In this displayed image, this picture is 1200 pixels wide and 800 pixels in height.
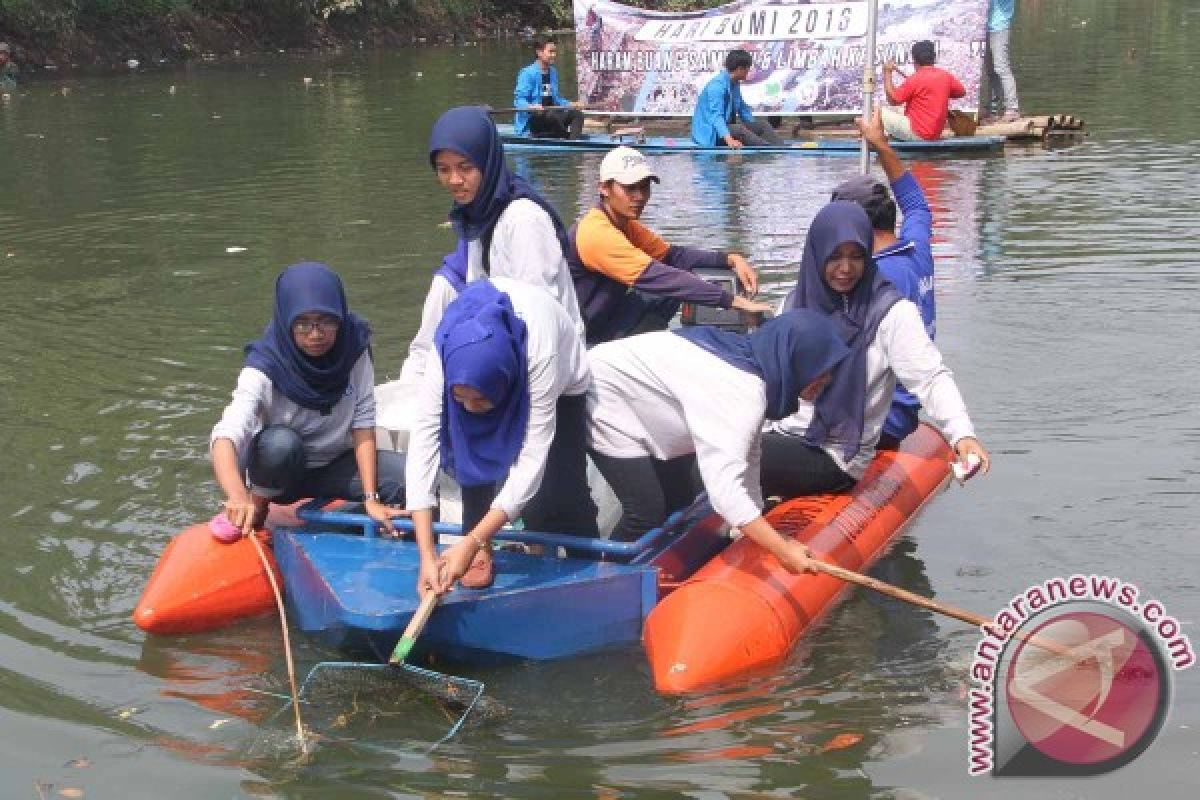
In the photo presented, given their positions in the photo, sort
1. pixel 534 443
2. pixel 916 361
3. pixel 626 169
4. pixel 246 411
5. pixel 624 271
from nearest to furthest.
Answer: pixel 534 443 → pixel 246 411 → pixel 916 361 → pixel 626 169 → pixel 624 271

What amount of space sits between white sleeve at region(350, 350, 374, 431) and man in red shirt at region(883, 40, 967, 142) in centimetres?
1100

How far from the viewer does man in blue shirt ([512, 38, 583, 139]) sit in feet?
58.5

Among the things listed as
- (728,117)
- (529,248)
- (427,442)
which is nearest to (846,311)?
(529,248)

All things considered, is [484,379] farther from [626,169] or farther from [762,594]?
[626,169]

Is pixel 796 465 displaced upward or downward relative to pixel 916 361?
downward

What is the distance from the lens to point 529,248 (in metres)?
5.84

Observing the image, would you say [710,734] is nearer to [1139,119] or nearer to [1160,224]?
[1160,224]

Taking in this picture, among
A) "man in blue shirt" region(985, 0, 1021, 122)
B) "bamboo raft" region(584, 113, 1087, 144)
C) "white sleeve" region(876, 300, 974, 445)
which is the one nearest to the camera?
"white sleeve" region(876, 300, 974, 445)

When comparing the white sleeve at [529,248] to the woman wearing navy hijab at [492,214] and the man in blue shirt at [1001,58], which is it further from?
the man in blue shirt at [1001,58]

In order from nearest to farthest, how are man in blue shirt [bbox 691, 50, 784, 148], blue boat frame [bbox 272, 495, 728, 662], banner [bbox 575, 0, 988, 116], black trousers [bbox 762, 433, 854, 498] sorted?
blue boat frame [bbox 272, 495, 728, 662]
black trousers [bbox 762, 433, 854, 498]
man in blue shirt [bbox 691, 50, 784, 148]
banner [bbox 575, 0, 988, 116]

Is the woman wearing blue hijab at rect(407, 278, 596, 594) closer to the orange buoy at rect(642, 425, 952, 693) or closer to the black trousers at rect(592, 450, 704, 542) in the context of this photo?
the black trousers at rect(592, 450, 704, 542)

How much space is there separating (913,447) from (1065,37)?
27.1m

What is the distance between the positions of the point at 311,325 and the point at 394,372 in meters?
3.27

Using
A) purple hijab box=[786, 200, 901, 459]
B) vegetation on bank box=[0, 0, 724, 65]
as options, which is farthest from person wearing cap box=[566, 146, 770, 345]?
vegetation on bank box=[0, 0, 724, 65]
